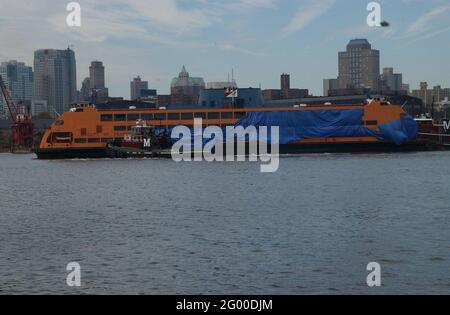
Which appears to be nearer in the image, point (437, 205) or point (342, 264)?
point (342, 264)

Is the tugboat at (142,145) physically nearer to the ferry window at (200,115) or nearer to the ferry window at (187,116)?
the ferry window at (187,116)

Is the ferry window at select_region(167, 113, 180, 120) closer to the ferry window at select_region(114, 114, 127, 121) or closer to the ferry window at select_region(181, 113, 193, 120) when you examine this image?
the ferry window at select_region(181, 113, 193, 120)

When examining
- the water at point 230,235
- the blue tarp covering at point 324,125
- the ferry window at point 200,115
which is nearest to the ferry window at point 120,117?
the blue tarp covering at point 324,125

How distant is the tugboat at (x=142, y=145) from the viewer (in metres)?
90.0

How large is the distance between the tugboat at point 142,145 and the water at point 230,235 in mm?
34735

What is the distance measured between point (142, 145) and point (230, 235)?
6359 centimetres

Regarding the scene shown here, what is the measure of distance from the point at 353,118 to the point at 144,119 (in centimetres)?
2910

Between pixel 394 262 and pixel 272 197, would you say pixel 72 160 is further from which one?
pixel 394 262

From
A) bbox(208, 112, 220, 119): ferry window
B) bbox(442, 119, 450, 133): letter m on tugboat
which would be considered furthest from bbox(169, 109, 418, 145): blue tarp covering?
bbox(442, 119, 450, 133): letter m on tugboat

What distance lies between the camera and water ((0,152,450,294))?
20719 mm

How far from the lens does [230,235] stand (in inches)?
1117

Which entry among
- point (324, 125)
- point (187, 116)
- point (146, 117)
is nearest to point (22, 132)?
point (146, 117)
